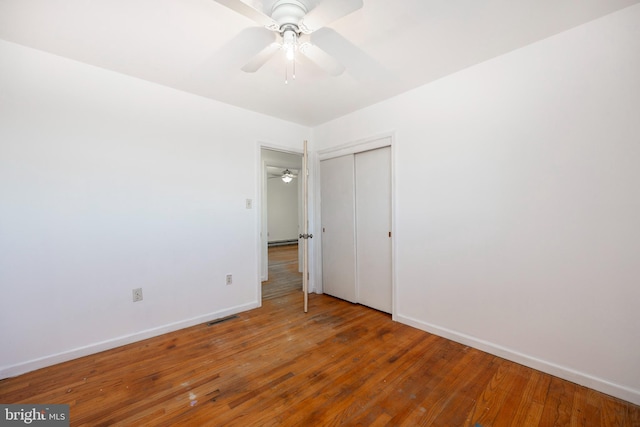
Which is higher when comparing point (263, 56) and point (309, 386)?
point (263, 56)

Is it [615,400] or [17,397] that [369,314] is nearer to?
[615,400]

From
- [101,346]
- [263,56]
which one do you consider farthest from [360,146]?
[101,346]

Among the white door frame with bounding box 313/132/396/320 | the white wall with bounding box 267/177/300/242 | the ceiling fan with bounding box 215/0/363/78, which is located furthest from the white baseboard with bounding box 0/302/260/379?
the white wall with bounding box 267/177/300/242

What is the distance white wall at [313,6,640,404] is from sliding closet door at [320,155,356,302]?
34.6 inches

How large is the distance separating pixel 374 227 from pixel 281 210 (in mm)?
6415

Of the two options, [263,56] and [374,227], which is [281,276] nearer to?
[374,227]

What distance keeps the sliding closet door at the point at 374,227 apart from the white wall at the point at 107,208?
145 cm

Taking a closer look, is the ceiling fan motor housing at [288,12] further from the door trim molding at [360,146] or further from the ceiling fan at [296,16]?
the door trim molding at [360,146]

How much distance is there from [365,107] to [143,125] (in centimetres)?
241

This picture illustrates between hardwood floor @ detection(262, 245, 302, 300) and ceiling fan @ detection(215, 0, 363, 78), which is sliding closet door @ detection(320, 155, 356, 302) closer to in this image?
hardwood floor @ detection(262, 245, 302, 300)

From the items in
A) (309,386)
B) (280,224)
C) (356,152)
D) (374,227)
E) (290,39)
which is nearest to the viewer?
(290,39)

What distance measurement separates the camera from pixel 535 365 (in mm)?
2008

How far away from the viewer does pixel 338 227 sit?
363 centimetres

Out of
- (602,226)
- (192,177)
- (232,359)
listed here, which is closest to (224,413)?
(232,359)
